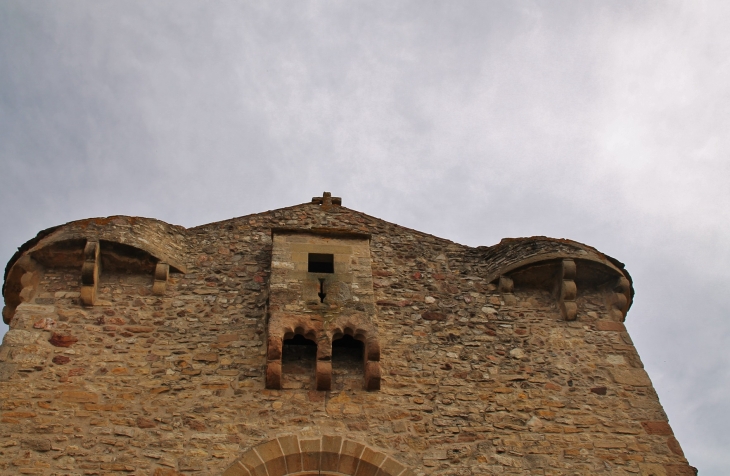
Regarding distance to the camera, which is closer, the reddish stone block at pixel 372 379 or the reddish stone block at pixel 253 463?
the reddish stone block at pixel 253 463

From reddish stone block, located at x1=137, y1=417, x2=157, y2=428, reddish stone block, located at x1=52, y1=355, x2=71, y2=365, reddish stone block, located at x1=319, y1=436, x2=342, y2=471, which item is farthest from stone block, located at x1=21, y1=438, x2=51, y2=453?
reddish stone block, located at x1=319, y1=436, x2=342, y2=471

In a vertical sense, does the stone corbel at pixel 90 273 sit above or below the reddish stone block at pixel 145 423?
above

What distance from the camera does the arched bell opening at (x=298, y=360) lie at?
7.86 m

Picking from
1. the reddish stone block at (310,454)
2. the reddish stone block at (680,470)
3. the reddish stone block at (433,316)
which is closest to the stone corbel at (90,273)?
the reddish stone block at (310,454)

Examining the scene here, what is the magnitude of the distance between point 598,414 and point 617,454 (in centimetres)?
50

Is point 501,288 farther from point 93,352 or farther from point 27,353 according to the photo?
point 27,353

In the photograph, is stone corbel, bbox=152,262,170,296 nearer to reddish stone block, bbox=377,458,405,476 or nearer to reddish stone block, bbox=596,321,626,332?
reddish stone block, bbox=377,458,405,476

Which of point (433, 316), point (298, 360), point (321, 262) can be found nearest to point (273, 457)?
point (298, 360)

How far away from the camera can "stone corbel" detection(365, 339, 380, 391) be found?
25.7ft

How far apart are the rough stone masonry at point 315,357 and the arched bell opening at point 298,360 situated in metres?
0.02

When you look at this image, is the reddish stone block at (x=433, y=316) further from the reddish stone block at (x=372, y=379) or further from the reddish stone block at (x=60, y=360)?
the reddish stone block at (x=60, y=360)

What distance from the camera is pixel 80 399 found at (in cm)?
746

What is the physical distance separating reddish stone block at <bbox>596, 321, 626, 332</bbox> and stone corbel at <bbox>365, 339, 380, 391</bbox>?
9.16 ft

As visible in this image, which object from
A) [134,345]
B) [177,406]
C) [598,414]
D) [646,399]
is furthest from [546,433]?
[134,345]
